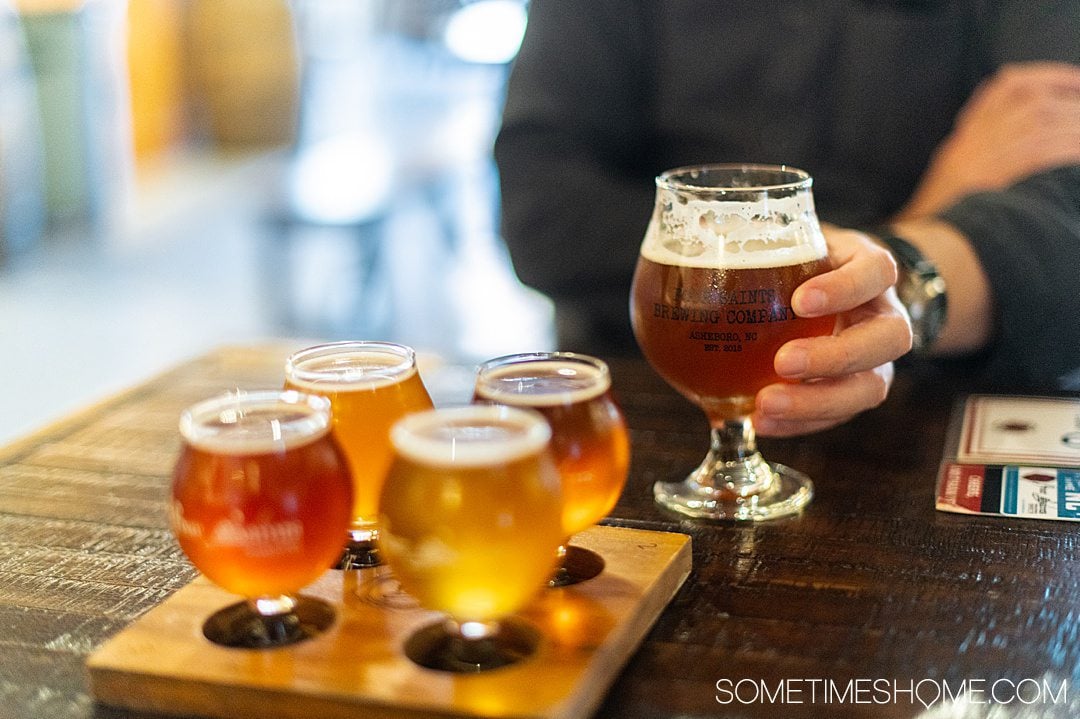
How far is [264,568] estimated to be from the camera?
0.78 m

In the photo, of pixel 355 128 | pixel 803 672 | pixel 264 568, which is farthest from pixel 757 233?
pixel 355 128

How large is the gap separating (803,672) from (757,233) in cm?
42

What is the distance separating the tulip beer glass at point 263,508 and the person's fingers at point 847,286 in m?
0.44

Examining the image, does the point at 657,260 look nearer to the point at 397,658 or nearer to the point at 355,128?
the point at 397,658

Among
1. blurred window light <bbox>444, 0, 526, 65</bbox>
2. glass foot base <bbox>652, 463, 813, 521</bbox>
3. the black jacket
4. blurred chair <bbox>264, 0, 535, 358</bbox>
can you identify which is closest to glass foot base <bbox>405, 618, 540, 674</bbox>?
glass foot base <bbox>652, 463, 813, 521</bbox>

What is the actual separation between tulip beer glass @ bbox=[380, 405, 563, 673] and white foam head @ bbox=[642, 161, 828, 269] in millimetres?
334

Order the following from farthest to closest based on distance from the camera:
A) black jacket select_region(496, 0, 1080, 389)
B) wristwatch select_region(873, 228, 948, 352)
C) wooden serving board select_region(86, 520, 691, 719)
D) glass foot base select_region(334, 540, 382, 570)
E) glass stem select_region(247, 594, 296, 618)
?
1. black jacket select_region(496, 0, 1080, 389)
2. wristwatch select_region(873, 228, 948, 352)
3. glass foot base select_region(334, 540, 382, 570)
4. glass stem select_region(247, 594, 296, 618)
5. wooden serving board select_region(86, 520, 691, 719)

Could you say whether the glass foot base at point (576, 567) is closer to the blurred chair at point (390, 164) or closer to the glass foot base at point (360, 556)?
the glass foot base at point (360, 556)

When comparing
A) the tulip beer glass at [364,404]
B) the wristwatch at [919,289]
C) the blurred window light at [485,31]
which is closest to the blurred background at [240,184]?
the blurred window light at [485,31]

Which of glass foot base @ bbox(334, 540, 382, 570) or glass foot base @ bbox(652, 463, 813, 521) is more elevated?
glass foot base @ bbox(334, 540, 382, 570)

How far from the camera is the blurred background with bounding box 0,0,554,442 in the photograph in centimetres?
426

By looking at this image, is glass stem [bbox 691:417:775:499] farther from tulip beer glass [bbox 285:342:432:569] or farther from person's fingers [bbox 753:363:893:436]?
tulip beer glass [bbox 285:342:432:569]

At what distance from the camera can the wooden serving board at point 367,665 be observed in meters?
0.72

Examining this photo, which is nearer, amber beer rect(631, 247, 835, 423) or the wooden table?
the wooden table
